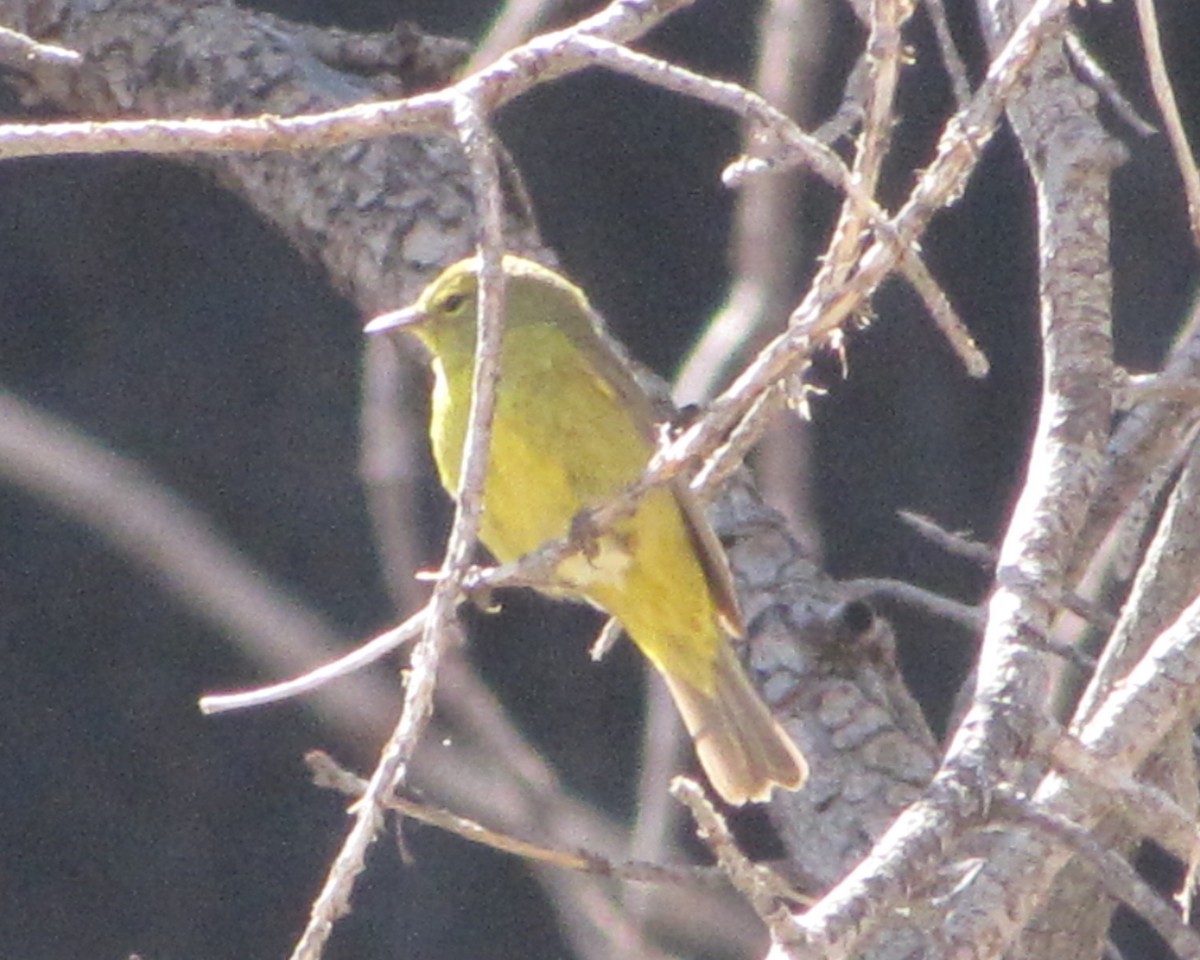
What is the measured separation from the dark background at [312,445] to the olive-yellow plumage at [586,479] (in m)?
1.03

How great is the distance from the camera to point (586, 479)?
10.3ft

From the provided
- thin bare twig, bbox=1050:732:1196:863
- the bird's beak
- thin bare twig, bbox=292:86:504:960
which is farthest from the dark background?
thin bare twig, bbox=292:86:504:960

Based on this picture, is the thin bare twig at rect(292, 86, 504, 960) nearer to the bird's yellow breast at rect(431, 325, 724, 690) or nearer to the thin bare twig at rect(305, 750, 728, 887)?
the thin bare twig at rect(305, 750, 728, 887)

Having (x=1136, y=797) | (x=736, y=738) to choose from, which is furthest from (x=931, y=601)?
(x=1136, y=797)

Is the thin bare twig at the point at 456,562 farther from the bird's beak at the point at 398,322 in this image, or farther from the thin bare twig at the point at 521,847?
the bird's beak at the point at 398,322

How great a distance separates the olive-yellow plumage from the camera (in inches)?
121

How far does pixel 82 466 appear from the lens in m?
3.86

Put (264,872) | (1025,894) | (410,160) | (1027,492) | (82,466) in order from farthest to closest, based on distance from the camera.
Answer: (264,872) < (82,466) < (410,160) < (1027,492) < (1025,894)

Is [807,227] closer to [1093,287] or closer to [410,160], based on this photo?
[410,160]

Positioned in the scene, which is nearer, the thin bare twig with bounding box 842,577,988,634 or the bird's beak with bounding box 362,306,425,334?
the thin bare twig with bounding box 842,577,988,634

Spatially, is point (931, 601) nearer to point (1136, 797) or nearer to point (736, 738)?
point (736, 738)

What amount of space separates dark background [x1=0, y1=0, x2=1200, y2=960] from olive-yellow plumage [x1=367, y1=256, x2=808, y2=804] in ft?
3.38

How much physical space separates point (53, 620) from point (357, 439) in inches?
27.8

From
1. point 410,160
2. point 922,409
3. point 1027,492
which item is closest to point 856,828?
point 1027,492
